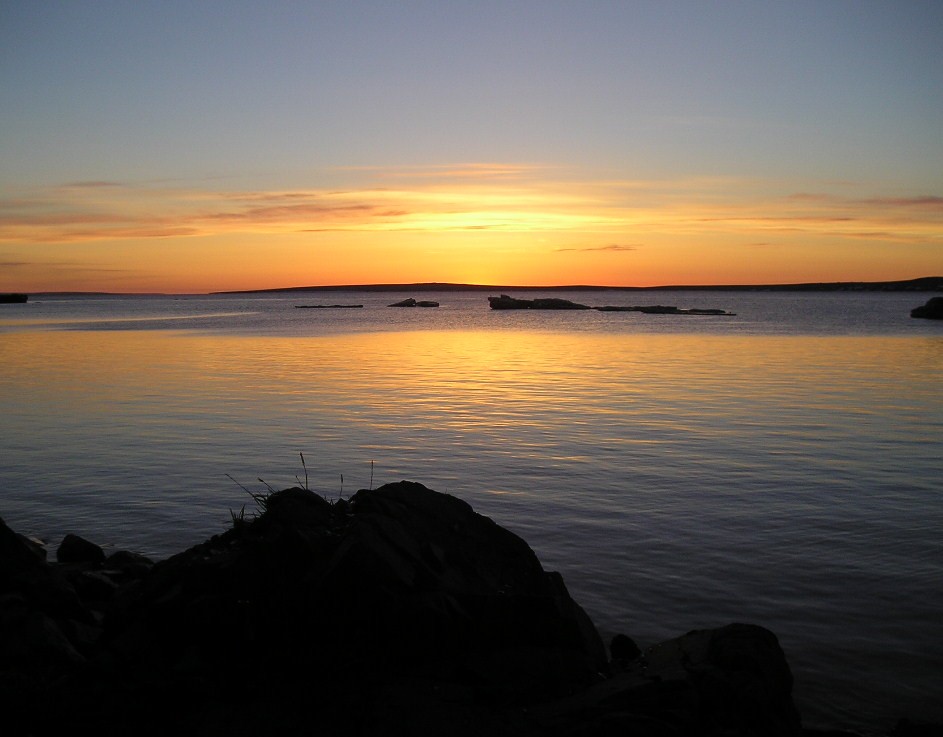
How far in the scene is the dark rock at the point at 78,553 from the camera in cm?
977

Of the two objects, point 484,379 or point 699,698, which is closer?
point 699,698

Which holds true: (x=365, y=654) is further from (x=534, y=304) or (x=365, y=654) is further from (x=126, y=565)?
(x=534, y=304)

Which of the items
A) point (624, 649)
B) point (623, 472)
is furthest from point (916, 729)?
point (623, 472)

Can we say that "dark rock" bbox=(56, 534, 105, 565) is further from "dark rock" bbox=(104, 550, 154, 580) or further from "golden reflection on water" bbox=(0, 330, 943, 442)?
"golden reflection on water" bbox=(0, 330, 943, 442)

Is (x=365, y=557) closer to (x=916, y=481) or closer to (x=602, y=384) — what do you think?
(x=916, y=481)

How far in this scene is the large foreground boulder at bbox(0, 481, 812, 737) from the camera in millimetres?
5418

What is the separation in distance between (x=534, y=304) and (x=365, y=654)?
141068 mm

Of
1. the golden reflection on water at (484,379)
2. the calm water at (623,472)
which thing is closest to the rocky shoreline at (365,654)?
the calm water at (623,472)

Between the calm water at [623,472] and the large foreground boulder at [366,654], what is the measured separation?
5.59 ft

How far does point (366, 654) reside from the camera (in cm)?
587

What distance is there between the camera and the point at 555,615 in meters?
6.39

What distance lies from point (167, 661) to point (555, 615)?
2.77m

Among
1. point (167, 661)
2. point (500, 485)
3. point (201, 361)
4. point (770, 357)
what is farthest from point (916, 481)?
point (201, 361)

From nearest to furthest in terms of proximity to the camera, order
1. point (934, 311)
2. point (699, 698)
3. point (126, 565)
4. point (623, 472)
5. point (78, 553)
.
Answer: point (699, 698)
point (126, 565)
point (78, 553)
point (623, 472)
point (934, 311)
